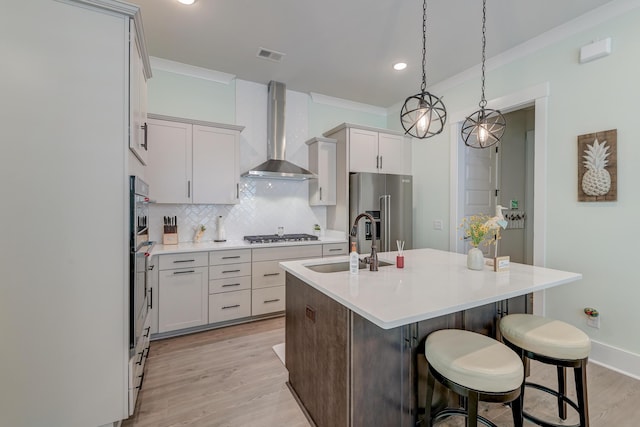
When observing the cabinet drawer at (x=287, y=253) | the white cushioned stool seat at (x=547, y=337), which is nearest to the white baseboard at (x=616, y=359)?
the white cushioned stool seat at (x=547, y=337)

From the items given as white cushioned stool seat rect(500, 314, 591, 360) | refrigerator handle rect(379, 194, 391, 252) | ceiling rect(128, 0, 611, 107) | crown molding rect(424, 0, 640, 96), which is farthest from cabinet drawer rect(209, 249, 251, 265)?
crown molding rect(424, 0, 640, 96)

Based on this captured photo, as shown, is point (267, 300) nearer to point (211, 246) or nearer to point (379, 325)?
point (211, 246)

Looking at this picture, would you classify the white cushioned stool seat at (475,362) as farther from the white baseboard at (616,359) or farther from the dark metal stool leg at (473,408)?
the white baseboard at (616,359)

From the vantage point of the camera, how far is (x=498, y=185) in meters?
4.25

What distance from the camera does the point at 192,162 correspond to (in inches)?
127

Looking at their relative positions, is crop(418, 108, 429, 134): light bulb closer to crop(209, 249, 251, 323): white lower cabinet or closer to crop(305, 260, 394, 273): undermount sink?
crop(305, 260, 394, 273): undermount sink

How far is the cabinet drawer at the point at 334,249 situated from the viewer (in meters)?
3.68

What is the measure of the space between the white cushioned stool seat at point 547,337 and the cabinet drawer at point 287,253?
2.24 meters

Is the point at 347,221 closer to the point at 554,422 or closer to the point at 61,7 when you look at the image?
the point at 554,422

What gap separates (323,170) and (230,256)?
174 cm

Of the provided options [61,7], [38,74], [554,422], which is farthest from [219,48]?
[554,422]

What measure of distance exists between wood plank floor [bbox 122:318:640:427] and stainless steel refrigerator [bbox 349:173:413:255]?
6.23 feet

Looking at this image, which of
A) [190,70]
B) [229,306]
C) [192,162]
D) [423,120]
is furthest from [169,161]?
[423,120]

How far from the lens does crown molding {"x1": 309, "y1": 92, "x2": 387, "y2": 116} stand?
427 centimetres
